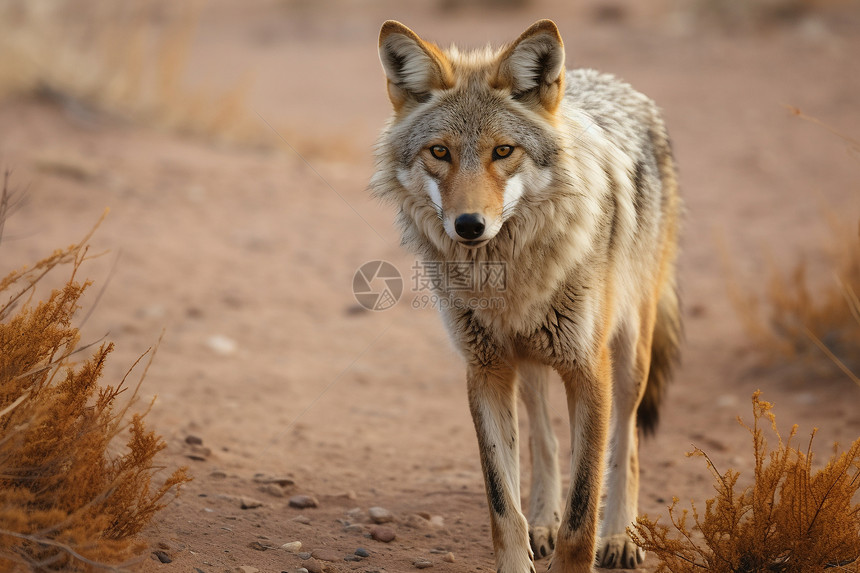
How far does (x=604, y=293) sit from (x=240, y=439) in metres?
2.58

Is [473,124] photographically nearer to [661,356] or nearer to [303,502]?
[303,502]

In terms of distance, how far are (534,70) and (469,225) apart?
840 mm

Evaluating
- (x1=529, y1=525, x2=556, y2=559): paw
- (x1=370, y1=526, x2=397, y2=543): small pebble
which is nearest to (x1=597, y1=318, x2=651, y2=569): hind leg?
(x1=529, y1=525, x2=556, y2=559): paw

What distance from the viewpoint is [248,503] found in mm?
3820

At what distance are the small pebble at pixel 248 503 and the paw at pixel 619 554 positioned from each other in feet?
5.47

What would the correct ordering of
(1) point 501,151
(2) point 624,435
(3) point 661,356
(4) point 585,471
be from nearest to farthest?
(1) point 501,151
(4) point 585,471
(2) point 624,435
(3) point 661,356

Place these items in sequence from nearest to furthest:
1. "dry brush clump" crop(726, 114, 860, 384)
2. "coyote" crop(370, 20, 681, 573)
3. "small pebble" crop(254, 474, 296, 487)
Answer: "coyote" crop(370, 20, 681, 573) → "small pebble" crop(254, 474, 296, 487) → "dry brush clump" crop(726, 114, 860, 384)

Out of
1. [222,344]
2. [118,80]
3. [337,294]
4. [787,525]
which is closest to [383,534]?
[787,525]

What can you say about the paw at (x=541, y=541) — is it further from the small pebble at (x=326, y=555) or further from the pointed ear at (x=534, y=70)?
the pointed ear at (x=534, y=70)

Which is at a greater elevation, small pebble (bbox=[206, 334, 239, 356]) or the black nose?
the black nose

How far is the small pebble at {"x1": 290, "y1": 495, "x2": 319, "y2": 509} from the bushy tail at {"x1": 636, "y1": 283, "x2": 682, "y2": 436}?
6.31 feet

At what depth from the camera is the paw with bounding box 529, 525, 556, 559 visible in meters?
3.91

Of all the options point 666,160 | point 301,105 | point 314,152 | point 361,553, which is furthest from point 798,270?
point 301,105

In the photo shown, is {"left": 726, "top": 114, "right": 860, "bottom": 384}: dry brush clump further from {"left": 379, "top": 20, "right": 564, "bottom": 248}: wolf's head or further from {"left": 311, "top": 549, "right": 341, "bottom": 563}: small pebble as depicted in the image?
{"left": 311, "top": 549, "right": 341, "bottom": 563}: small pebble
